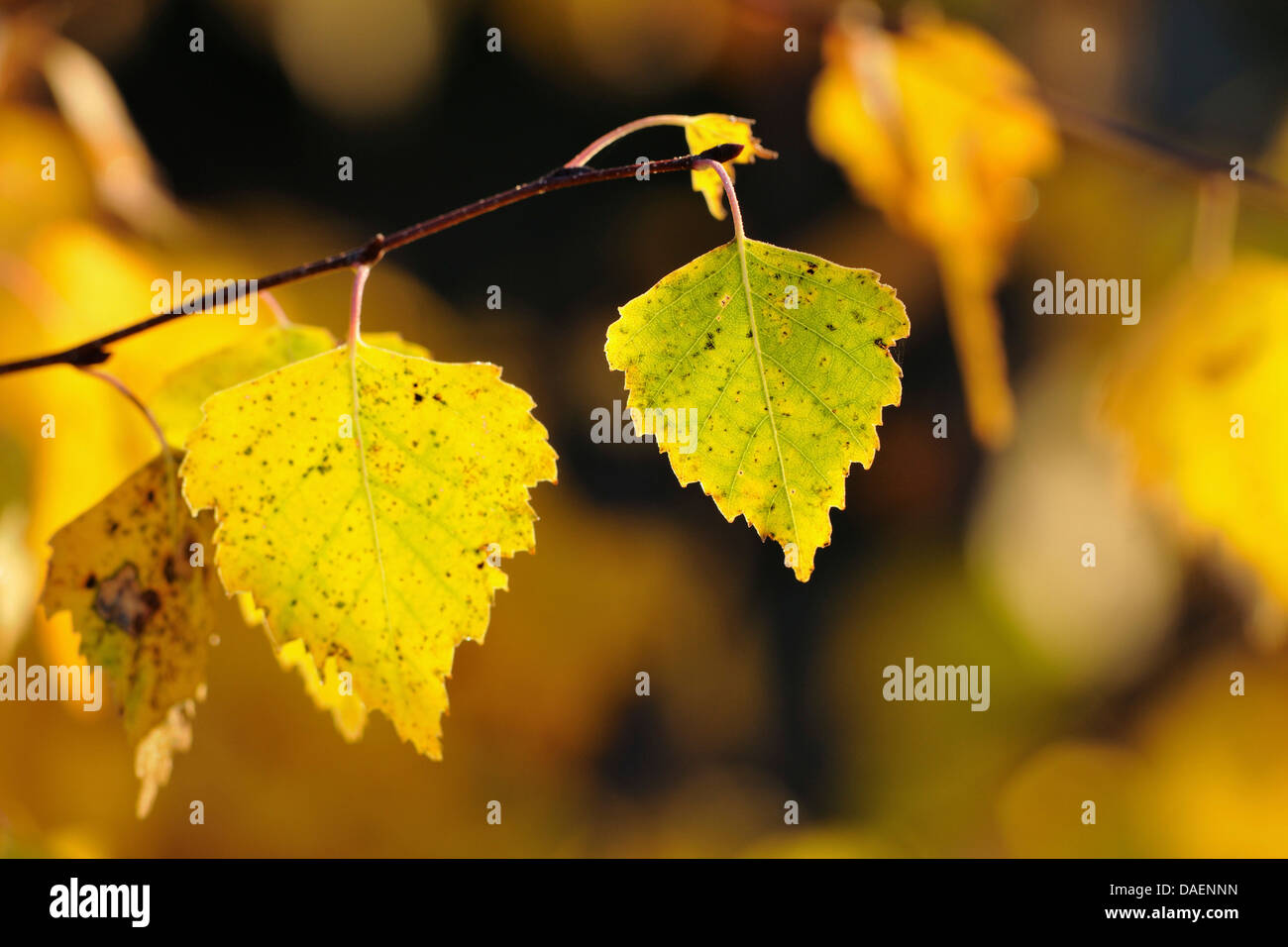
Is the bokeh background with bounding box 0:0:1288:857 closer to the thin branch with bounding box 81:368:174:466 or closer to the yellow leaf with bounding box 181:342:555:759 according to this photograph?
the thin branch with bounding box 81:368:174:466

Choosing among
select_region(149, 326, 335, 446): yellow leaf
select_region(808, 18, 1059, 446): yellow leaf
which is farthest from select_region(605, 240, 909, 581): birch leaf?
select_region(808, 18, 1059, 446): yellow leaf

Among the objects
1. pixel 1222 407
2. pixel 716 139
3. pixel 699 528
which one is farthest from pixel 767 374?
pixel 699 528

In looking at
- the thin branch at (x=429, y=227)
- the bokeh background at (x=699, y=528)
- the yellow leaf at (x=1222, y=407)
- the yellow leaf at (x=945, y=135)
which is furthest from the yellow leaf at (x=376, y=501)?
the bokeh background at (x=699, y=528)

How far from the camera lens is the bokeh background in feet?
6.36

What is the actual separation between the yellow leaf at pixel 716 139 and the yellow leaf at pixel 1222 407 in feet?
1.68

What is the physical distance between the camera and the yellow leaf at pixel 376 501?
37cm

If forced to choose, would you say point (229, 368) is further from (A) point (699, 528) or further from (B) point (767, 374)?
(A) point (699, 528)

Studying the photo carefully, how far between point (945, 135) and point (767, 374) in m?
0.61

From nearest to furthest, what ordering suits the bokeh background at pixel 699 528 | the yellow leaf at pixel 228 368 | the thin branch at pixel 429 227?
1. the thin branch at pixel 429 227
2. the yellow leaf at pixel 228 368
3. the bokeh background at pixel 699 528

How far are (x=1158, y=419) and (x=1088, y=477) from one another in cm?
164

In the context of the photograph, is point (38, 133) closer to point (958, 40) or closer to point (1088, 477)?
point (958, 40)

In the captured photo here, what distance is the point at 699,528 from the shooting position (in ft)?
7.23

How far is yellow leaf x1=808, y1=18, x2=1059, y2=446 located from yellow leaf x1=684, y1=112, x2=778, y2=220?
0.37 m

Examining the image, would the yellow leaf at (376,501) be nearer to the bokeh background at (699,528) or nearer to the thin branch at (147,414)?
the thin branch at (147,414)
